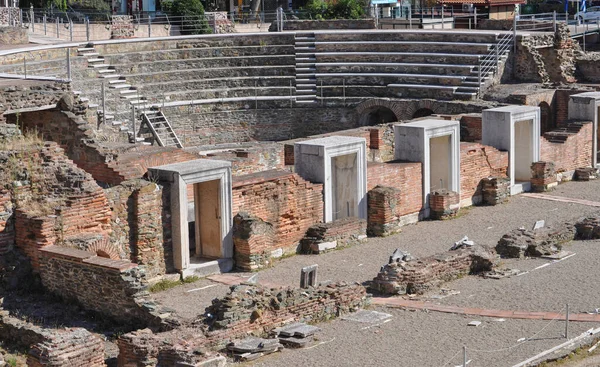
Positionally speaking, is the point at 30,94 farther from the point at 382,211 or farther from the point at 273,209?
the point at 382,211

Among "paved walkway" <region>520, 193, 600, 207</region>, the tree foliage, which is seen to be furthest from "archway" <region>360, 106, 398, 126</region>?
"paved walkway" <region>520, 193, 600, 207</region>

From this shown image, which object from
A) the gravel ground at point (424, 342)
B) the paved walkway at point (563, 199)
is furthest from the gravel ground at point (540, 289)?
the paved walkway at point (563, 199)

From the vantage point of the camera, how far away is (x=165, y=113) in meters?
36.2

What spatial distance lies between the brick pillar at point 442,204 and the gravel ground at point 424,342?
789 centimetres

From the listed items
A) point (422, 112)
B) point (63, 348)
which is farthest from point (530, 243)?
point (422, 112)

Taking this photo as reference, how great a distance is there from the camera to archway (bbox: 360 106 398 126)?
38.2 m

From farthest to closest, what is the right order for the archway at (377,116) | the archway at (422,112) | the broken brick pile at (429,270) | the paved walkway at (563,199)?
1. the archway at (377,116)
2. the archway at (422,112)
3. the paved walkway at (563,199)
4. the broken brick pile at (429,270)

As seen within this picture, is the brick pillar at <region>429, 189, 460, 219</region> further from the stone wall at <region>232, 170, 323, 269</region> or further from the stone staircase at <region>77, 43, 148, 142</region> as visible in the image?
the stone staircase at <region>77, 43, 148, 142</region>

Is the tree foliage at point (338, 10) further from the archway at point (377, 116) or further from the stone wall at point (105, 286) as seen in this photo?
the stone wall at point (105, 286)

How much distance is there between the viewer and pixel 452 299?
20.2 m

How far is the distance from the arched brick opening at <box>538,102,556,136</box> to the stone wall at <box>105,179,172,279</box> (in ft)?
52.0

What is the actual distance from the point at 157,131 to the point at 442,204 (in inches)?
423

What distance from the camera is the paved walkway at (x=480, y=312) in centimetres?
1886

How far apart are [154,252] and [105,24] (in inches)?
901
